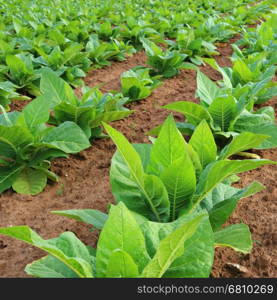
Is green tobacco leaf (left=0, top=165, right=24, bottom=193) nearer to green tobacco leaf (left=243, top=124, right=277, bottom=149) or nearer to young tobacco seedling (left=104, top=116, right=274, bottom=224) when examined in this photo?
young tobacco seedling (left=104, top=116, right=274, bottom=224)

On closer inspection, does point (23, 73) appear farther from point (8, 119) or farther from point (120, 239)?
point (120, 239)

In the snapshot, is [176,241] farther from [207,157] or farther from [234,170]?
[207,157]

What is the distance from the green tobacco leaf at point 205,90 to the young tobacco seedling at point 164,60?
158 cm

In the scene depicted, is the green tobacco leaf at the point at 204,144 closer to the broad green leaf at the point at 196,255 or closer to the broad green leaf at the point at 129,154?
the broad green leaf at the point at 129,154

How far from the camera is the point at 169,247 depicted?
1.13 meters

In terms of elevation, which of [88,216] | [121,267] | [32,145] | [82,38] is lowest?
[82,38]

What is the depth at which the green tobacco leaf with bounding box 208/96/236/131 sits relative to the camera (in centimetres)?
260

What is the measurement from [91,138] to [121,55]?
2.50 m

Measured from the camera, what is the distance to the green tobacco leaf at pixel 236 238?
1.61m

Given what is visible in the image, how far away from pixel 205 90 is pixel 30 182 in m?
1.34

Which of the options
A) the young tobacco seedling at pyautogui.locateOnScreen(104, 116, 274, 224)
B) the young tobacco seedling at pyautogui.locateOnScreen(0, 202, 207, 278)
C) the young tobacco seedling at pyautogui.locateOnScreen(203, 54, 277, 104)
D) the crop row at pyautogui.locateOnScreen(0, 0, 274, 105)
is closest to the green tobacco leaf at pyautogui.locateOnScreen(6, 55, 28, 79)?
the crop row at pyautogui.locateOnScreen(0, 0, 274, 105)

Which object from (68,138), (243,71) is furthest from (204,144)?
(243,71)

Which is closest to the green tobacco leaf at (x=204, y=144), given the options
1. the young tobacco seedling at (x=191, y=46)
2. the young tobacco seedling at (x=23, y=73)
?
the young tobacco seedling at (x=23, y=73)

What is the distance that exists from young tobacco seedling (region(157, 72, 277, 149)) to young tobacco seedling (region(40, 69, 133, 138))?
53 centimetres
